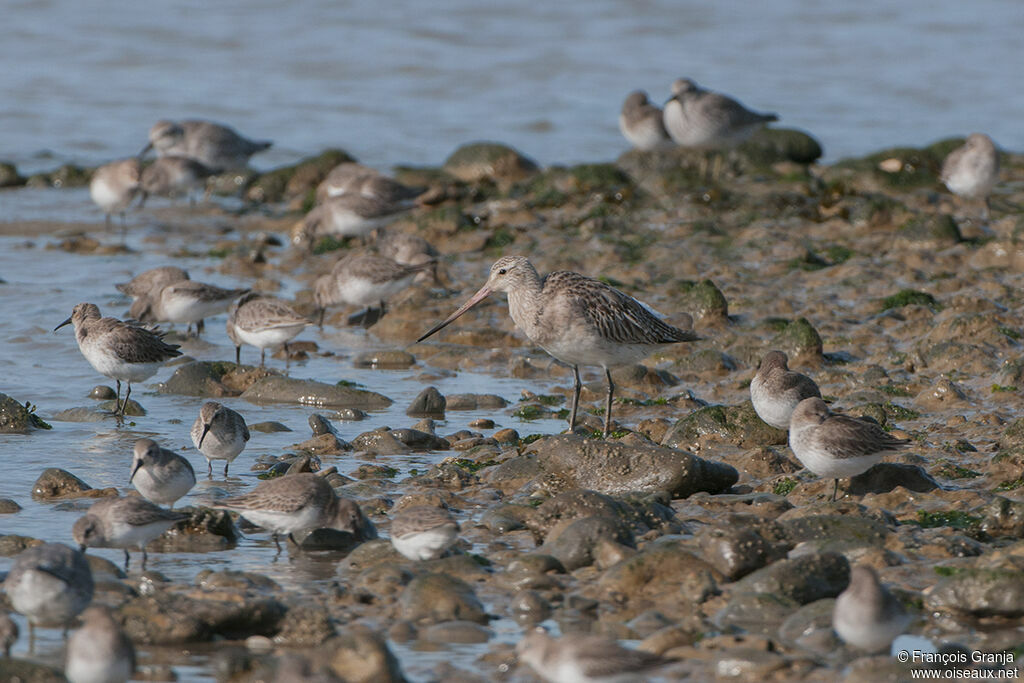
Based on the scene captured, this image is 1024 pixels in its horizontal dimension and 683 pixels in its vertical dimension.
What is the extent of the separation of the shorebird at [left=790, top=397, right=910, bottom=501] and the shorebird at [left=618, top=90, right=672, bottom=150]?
13057mm

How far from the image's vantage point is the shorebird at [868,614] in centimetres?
608

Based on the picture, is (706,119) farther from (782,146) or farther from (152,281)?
(152,281)

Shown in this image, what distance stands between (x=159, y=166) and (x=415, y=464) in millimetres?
11617

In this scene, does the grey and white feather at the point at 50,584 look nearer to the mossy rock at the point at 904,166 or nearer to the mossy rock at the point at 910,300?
the mossy rock at the point at 910,300

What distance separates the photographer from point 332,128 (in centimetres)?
2527

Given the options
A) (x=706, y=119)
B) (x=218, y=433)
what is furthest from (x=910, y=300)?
(x=706, y=119)

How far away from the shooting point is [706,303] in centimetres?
1331

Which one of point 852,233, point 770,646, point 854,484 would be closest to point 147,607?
point 770,646

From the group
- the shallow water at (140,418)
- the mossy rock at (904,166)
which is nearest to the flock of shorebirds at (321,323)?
the shallow water at (140,418)

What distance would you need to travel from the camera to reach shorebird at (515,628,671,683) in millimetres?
5691

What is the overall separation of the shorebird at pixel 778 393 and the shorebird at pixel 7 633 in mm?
5318

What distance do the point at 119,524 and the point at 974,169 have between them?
12.9 meters

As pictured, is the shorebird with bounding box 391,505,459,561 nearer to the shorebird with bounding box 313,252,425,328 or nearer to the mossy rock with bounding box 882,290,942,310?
the shorebird with bounding box 313,252,425,328

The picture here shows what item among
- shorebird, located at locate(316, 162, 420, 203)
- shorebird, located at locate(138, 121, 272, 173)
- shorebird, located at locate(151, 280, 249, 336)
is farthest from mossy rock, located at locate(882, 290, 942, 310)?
shorebird, located at locate(138, 121, 272, 173)
